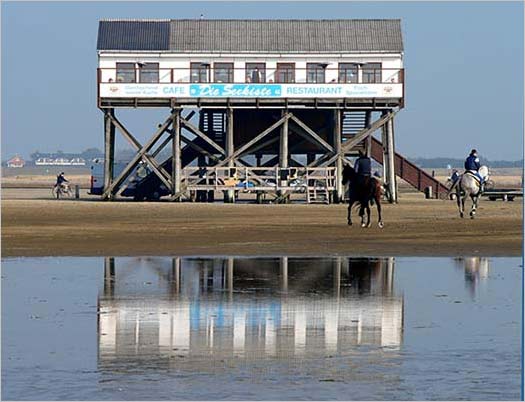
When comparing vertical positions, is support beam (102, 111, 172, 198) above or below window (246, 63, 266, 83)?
below

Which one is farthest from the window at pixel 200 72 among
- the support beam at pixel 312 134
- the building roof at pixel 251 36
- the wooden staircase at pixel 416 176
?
the wooden staircase at pixel 416 176

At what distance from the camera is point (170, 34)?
173 feet

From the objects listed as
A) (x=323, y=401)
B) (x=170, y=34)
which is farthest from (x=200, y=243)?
(x=170, y=34)

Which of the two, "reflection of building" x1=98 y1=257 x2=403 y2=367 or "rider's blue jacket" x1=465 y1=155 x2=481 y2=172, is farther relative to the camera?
"rider's blue jacket" x1=465 y1=155 x2=481 y2=172

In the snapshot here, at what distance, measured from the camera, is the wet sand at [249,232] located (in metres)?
24.2

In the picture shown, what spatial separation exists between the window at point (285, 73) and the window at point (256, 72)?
21.4 inches

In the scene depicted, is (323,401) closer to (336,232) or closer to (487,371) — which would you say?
(487,371)

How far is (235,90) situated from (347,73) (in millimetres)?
4440

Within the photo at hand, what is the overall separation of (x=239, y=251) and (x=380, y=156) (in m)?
34.1

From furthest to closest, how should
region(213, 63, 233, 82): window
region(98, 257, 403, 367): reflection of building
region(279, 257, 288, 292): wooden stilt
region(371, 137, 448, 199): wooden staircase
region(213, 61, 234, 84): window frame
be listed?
region(371, 137, 448, 199): wooden staircase
region(213, 61, 234, 84): window frame
region(213, 63, 233, 82): window
region(279, 257, 288, 292): wooden stilt
region(98, 257, 403, 367): reflection of building

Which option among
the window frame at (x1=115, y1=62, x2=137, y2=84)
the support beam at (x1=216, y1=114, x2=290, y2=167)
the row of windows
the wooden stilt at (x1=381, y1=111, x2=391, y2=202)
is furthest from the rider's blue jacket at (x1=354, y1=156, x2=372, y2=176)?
the window frame at (x1=115, y1=62, x2=137, y2=84)

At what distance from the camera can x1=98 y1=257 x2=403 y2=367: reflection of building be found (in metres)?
12.3

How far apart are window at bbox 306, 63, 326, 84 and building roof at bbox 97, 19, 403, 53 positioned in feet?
2.29

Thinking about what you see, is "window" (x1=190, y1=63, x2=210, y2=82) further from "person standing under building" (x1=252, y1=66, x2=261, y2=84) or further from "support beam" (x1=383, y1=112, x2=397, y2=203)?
"support beam" (x1=383, y1=112, x2=397, y2=203)
